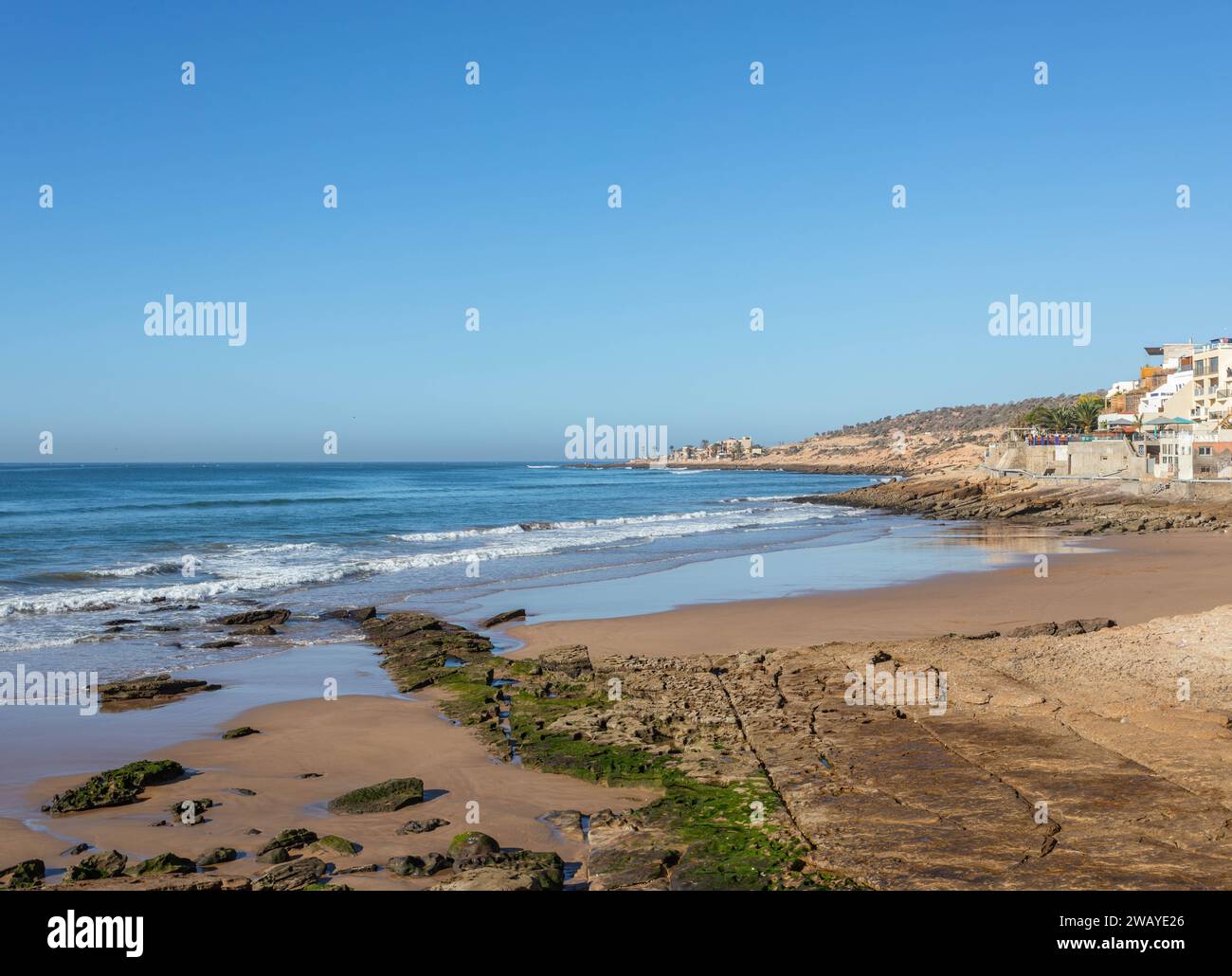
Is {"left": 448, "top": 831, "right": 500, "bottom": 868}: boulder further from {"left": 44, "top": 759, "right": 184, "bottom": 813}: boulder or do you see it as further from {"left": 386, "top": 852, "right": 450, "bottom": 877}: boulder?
{"left": 44, "top": 759, "right": 184, "bottom": 813}: boulder

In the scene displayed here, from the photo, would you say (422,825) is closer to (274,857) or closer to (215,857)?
(274,857)

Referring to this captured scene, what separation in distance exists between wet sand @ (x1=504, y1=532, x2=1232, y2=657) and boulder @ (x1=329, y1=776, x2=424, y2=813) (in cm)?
698

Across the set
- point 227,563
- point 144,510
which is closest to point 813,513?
point 227,563

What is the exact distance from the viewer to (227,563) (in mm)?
30250

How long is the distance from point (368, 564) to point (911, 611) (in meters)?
18.6

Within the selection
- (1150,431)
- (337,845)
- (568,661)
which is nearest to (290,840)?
(337,845)

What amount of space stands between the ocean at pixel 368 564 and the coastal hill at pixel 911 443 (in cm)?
6279

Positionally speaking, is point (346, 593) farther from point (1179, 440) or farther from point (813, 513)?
point (1179, 440)

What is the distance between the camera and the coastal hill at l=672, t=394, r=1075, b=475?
115500 millimetres

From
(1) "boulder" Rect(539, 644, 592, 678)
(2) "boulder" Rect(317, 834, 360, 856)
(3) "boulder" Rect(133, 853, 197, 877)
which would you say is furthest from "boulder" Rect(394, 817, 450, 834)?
(1) "boulder" Rect(539, 644, 592, 678)

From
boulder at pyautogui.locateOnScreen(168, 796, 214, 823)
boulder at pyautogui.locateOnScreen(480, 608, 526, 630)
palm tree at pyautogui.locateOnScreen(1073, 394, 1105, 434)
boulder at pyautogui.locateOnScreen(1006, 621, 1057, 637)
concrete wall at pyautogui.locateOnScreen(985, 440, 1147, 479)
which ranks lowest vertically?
boulder at pyautogui.locateOnScreen(480, 608, 526, 630)

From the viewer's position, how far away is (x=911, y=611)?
745 inches

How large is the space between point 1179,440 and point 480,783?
54613 mm
